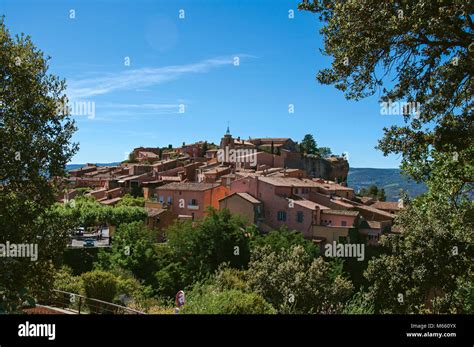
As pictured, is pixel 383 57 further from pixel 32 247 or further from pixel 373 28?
pixel 32 247

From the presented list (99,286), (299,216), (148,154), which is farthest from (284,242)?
(148,154)

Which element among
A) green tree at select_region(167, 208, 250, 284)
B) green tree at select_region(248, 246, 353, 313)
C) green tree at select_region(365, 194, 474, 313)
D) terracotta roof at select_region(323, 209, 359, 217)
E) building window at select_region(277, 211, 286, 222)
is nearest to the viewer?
green tree at select_region(365, 194, 474, 313)

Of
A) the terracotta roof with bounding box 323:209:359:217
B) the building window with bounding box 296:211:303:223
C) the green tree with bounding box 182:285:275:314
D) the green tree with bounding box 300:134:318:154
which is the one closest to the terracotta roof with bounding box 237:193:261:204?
the building window with bounding box 296:211:303:223

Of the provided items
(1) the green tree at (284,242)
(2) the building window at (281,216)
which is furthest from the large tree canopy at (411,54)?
(2) the building window at (281,216)

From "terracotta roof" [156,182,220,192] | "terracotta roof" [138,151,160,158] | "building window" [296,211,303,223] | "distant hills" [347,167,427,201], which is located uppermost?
"terracotta roof" [138,151,160,158]

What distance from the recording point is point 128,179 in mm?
72125

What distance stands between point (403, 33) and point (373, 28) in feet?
1.88

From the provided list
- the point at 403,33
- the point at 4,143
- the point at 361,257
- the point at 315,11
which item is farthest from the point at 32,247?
the point at 361,257

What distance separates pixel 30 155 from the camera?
39.2ft

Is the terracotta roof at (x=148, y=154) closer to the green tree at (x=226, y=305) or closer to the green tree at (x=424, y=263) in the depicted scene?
the green tree at (x=424, y=263)

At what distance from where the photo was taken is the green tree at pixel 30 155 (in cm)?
1173

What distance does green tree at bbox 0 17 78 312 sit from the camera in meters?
11.7

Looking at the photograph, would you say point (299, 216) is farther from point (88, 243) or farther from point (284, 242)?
point (88, 243)

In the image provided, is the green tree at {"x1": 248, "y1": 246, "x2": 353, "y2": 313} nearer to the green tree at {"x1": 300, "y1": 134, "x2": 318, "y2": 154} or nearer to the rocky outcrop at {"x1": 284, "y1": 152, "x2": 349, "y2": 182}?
the rocky outcrop at {"x1": 284, "y1": 152, "x2": 349, "y2": 182}
